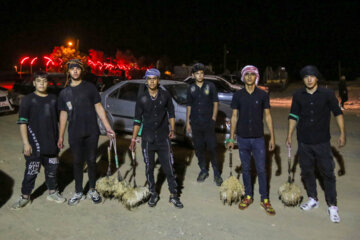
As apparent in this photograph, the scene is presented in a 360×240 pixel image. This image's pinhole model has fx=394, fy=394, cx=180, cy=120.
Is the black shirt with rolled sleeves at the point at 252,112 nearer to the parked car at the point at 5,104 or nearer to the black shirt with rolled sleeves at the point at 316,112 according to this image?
the black shirt with rolled sleeves at the point at 316,112

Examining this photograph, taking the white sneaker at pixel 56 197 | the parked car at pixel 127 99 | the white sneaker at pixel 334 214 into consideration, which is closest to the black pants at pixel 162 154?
the white sneaker at pixel 56 197

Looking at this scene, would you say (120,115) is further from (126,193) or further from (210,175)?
(126,193)

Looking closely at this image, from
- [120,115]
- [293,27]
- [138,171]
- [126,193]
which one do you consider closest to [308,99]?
[126,193]

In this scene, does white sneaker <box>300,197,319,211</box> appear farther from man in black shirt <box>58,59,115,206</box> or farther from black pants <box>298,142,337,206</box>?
man in black shirt <box>58,59,115,206</box>

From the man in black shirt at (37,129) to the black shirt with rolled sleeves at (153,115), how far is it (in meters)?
1.10

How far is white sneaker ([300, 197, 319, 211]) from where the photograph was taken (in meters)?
4.91

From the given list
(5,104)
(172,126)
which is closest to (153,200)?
(172,126)

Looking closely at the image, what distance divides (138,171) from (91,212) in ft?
6.76

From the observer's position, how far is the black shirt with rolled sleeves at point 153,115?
500cm

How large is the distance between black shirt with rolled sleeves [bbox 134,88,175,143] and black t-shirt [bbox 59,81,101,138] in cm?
60

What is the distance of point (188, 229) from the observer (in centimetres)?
439

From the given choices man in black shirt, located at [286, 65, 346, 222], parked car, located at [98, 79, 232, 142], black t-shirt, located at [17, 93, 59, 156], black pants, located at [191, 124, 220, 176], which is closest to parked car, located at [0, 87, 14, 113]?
parked car, located at [98, 79, 232, 142]

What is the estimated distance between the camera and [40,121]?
4.98 metres

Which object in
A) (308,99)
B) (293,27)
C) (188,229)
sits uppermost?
(293,27)
